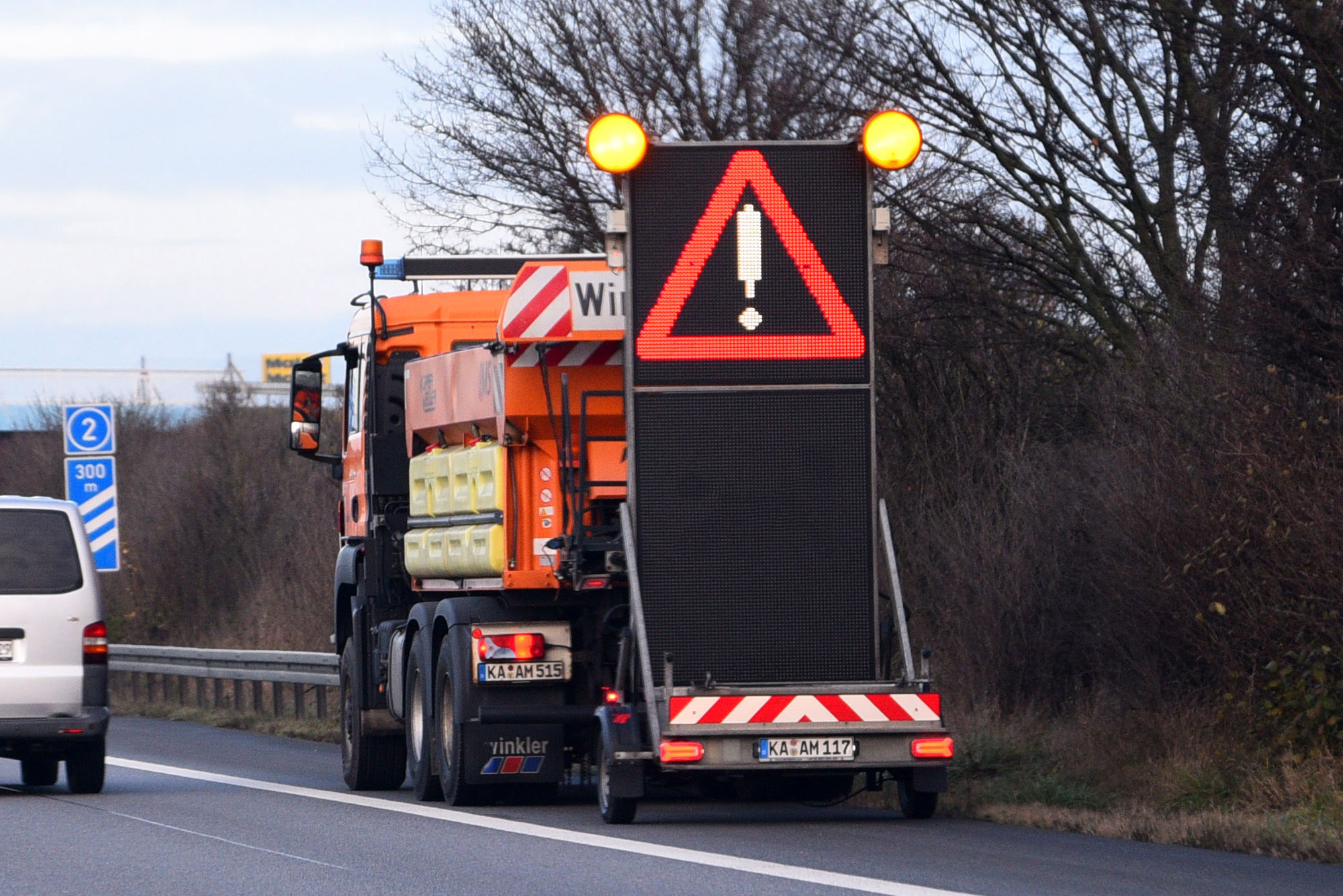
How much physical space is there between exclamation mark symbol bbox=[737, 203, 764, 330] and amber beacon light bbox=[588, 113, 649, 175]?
71 centimetres

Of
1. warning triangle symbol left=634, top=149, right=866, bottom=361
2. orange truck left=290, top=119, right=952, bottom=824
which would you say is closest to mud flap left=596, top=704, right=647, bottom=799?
orange truck left=290, top=119, right=952, bottom=824

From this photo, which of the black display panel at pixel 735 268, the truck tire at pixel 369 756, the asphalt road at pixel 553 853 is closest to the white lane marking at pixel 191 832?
the asphalt road at pixel 553 853

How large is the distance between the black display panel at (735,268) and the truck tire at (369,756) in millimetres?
4816

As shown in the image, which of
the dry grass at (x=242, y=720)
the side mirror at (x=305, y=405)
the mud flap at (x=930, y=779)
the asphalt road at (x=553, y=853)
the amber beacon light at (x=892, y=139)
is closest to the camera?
the asphalt road at (x=553, y=853)

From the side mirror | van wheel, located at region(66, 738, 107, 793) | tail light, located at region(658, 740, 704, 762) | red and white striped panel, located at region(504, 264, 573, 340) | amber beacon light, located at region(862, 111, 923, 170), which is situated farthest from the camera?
the side mirror

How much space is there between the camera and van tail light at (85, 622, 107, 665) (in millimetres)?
13859

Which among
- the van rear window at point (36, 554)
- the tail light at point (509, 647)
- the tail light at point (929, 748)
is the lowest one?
the tail light at point (929, 748)

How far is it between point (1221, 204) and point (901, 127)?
141 inches

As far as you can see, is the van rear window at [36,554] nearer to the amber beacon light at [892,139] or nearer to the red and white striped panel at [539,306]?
the red and white striped panel at [539,306]

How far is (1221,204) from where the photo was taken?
A: 1405 centimetres

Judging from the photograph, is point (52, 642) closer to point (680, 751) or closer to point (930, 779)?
point (680, 751)

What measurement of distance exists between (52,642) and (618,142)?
5281mm

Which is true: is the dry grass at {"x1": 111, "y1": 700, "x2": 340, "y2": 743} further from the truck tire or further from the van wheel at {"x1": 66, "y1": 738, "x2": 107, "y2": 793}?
the van wheel at {"x1": 66, "y1": 738, "x2": 107, "y2": 793}

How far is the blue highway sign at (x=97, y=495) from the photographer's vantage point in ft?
81.6
